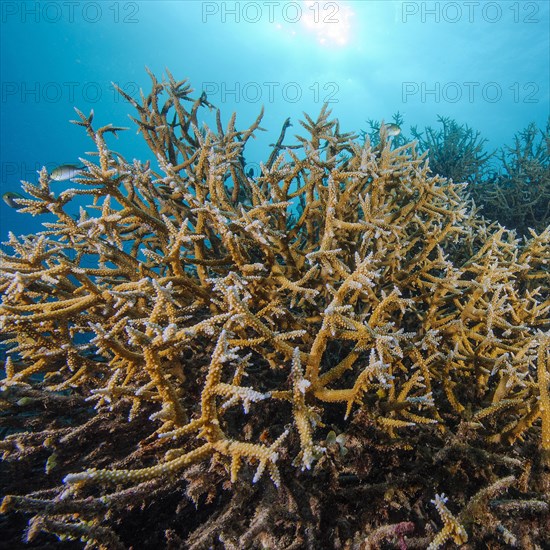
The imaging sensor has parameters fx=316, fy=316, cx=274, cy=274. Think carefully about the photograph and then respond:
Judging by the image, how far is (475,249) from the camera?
3.54 m

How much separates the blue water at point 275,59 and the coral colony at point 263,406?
160 ft

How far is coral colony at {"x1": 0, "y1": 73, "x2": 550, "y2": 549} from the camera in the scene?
1366 mm

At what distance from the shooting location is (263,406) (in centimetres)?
204

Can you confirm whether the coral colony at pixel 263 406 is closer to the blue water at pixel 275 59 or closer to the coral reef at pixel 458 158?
the coral reef at pixel 458 158

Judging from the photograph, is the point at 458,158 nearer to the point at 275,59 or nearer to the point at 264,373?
the point at 264,373

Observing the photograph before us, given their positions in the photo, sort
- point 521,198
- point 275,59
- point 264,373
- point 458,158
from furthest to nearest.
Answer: point 275,59 → point 458,158 → point 521,198 → point 264,373

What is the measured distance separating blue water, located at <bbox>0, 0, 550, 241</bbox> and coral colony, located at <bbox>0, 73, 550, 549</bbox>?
48.7 meters

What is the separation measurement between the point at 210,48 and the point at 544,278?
4408 inches

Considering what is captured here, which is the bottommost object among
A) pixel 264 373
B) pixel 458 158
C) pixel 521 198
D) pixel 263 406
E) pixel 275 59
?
pixel 263 406

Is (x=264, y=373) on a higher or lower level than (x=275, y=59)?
lower

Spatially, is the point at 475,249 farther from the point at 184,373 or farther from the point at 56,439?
the point at 56,439

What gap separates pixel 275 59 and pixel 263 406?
10029 centimetres

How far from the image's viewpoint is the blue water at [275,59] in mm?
47219

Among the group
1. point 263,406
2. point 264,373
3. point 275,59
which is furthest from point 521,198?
point 275,59
